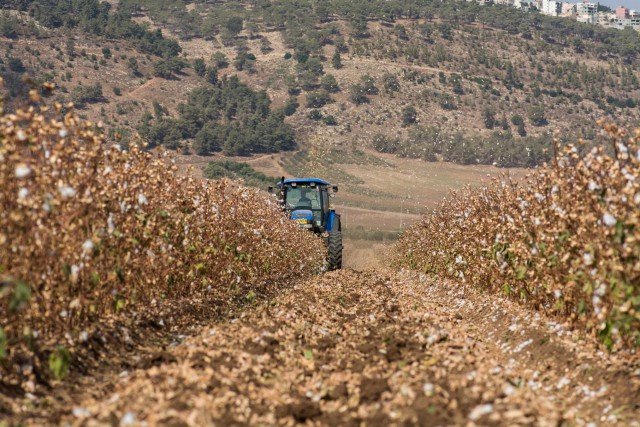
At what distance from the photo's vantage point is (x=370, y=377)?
7.31m

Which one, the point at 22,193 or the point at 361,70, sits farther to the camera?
the point at 361,70

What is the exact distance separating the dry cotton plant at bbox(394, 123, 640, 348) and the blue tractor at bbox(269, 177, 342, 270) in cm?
1134

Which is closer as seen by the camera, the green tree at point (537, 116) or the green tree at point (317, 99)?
the green tree at point (317, 99)

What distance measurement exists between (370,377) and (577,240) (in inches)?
137

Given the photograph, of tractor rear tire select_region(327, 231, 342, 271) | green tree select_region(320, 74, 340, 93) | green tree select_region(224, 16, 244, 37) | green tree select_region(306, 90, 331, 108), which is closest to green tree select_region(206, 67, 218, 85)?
green tree select_region(306, 90, 331, 108)

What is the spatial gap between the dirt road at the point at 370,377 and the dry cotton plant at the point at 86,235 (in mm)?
919

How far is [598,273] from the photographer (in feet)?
28.5

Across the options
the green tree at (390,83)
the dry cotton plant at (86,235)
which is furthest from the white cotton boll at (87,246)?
the green tree at (390,83)

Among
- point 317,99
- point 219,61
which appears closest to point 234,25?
point 219,61

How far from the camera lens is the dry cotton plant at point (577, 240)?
8.08m

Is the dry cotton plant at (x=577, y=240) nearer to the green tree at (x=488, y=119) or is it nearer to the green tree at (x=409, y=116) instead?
the green tree at (x=409, y=116)

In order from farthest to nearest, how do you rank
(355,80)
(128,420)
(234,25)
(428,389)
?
1. (234,25)
2. (355,80)
3. (428,389)
4. (128,420)

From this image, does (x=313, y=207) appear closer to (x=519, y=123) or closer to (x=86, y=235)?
(x=86, y=235)

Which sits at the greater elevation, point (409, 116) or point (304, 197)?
point (409, 116)
